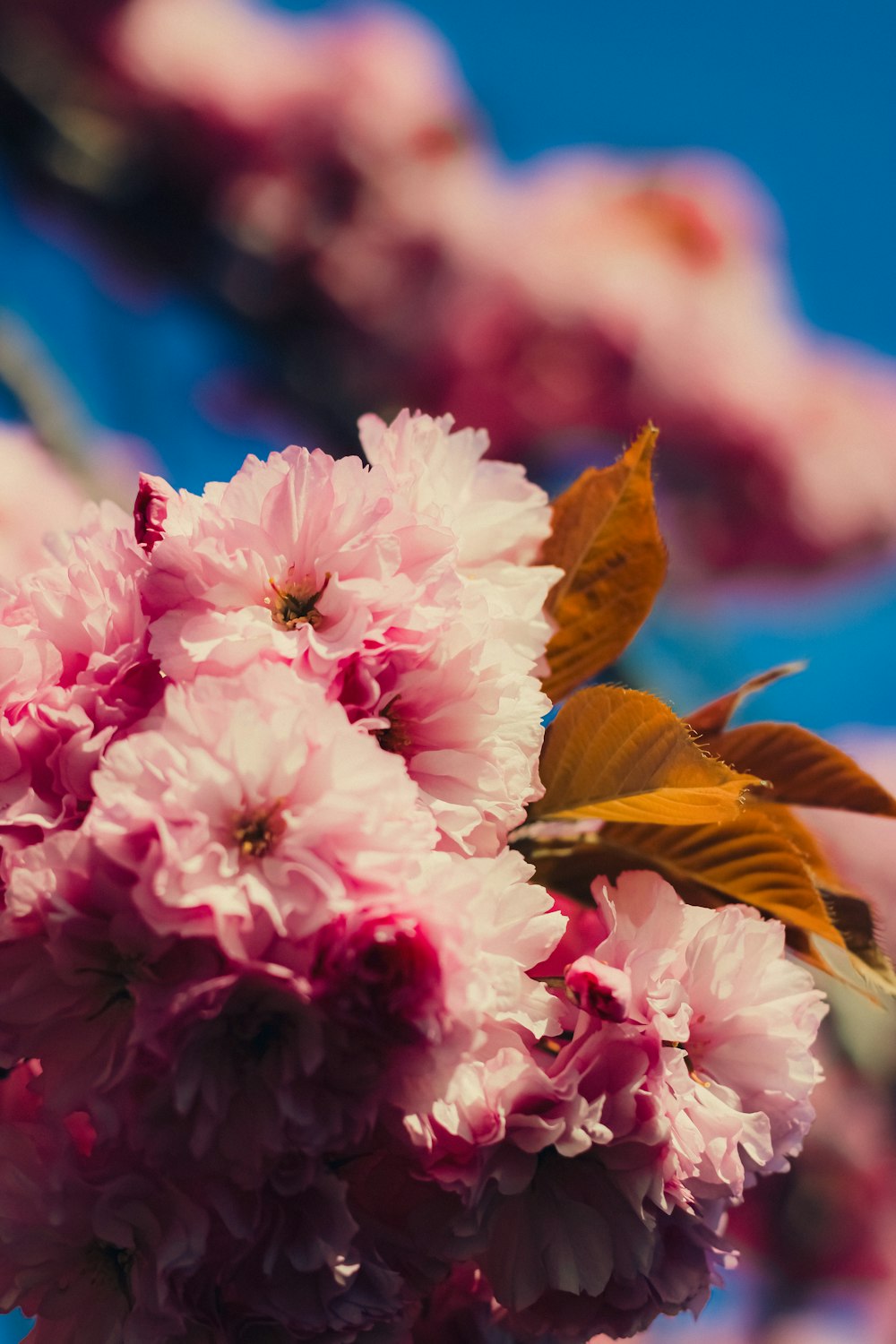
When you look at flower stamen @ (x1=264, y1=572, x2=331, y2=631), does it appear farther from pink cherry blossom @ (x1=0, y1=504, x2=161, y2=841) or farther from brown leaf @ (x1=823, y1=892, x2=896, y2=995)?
brown leaf @ (x1=823, y1=892, x2=896, y2=995)

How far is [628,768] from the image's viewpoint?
Result: 0.47 metres

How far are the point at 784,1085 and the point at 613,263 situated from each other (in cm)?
272

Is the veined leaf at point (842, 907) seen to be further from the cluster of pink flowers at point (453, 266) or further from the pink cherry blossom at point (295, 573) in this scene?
the cluster of pink flowers at point (453, 266)

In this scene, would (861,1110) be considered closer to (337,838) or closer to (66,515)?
(66,515)

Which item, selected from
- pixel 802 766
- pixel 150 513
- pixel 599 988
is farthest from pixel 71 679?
pixel 802 766

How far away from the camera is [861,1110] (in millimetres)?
2326

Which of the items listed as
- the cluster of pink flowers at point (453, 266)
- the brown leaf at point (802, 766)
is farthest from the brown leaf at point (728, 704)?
the cluster of pink flowers at point (453, 266)

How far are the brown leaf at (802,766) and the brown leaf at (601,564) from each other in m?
0.07

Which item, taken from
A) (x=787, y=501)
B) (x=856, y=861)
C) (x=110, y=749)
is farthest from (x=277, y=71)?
(x=110, y=749)

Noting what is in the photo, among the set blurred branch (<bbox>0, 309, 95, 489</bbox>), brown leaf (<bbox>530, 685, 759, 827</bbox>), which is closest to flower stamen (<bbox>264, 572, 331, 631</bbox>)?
brown leaf (<bbox>530, 685, 759, 827</bbox>)

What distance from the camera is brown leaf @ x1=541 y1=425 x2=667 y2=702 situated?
0.54 metres

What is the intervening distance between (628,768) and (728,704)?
0.38 feet

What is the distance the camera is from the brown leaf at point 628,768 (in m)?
A: 0.43

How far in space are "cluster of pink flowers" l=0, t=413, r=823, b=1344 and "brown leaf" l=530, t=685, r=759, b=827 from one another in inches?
1.4
